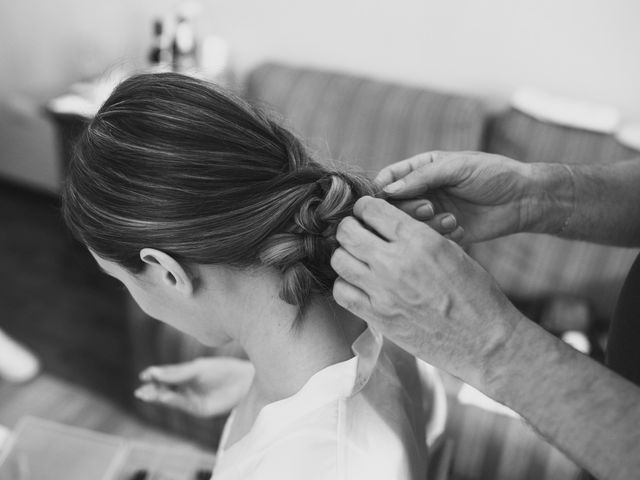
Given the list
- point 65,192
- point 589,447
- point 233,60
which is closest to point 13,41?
point 233,60

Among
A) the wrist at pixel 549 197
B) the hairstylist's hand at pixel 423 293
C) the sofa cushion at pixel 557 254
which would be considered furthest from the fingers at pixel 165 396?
the sofa cushion at pixel 557 254

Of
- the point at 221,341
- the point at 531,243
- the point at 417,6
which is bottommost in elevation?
the point at 531,243

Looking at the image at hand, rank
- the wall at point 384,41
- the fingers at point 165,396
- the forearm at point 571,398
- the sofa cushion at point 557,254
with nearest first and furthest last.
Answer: the forearm at point 571,398
the fingers at point 165,396
the sofa cushion at point 557,254
the wall at point 384,41

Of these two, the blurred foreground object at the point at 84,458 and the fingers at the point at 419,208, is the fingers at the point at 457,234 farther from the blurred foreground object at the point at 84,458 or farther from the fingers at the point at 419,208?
the blurred foreground object at the point at 84,458

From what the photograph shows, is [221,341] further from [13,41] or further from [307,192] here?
[13,41]

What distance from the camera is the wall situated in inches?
82.5

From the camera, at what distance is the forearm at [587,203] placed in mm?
1073

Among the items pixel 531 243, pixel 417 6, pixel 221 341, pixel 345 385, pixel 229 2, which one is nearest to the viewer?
pixel 345 385

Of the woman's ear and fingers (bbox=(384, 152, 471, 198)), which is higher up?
fingers (bbox=(384, 152, 471, 198))

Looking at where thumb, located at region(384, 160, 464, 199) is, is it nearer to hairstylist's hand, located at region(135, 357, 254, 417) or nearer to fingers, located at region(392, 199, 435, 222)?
fingers, located at region(392, 199, 435, 222)

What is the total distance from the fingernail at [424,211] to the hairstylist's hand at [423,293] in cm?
16

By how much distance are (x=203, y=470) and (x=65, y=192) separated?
2.18 ft

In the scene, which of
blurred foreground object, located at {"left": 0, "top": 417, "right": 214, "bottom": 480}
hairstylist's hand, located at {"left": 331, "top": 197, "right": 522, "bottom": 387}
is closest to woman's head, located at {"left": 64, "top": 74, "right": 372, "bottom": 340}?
hairstylist's hand, located at {"left": 331, "top": 197, "right": 522, "bottom": 387}

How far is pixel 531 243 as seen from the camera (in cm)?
199
